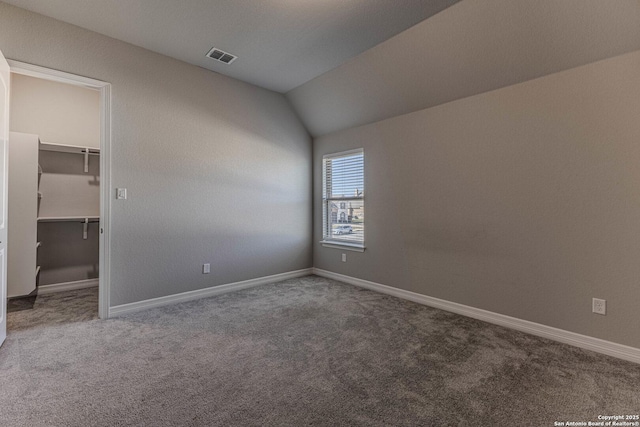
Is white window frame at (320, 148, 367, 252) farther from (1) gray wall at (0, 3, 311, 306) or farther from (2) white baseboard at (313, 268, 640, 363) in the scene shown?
(2) white baseboard at (313, 268, 640, 363)

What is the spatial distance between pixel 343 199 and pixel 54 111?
4112 millimetres

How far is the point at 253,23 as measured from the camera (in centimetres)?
263

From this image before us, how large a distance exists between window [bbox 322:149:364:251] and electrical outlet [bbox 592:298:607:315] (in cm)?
241

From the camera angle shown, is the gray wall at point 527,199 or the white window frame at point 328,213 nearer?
the gray wall at point 527,199

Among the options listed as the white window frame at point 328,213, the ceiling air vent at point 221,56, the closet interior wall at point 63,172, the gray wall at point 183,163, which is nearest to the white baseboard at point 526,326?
the white window frame at point 328,213

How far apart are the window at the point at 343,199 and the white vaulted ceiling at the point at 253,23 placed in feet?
4.78

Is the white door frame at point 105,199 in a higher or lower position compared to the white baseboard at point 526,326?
higher

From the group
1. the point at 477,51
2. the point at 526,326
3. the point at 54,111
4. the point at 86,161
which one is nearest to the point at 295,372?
the point at 526,326

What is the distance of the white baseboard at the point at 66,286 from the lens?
12.4 feet

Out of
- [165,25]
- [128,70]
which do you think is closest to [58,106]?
[128,70]

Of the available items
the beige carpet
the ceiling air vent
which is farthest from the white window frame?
the ceiling air vent

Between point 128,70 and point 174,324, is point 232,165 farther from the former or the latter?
point 174,324

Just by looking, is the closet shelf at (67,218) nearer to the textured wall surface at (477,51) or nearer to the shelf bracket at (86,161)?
the shelf bracket at (86,161)

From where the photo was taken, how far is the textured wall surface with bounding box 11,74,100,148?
3590 millimetres
